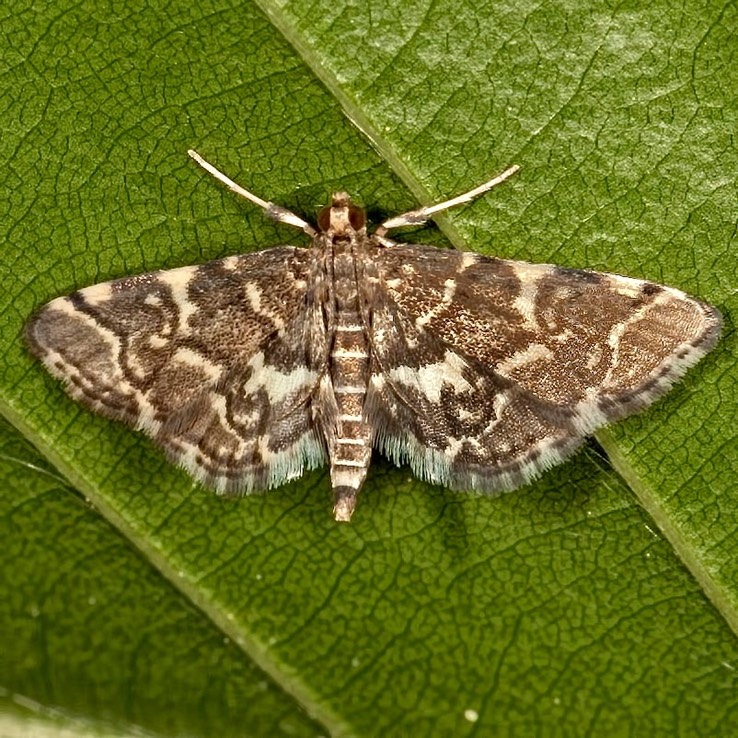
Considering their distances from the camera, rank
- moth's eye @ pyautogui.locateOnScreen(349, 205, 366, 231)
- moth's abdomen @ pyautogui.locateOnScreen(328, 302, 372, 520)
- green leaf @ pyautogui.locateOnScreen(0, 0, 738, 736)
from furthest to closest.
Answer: moth's eye @ pyautogui.locateOnScreen(349, 205, 366, 231) < moth's abdomen @ pyautogui.locateOnScreen(328, 302, 372, 520) < green leaf @ pyautogui.locateOnScreen(0, 0, 738, 736)

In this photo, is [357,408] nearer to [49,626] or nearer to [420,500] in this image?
[420,500]

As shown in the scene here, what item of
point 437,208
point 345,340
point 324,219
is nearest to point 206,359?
point 345,340

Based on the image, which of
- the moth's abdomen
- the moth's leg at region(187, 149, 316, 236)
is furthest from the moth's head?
the moth's abdomen

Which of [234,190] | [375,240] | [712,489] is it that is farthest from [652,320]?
[234,190]

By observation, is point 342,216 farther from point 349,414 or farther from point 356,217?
point 349,414

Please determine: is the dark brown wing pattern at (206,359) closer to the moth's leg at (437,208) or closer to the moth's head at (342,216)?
the moth's head at (342,216)

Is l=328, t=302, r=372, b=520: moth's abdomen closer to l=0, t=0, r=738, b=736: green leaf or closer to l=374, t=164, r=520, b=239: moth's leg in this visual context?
l=0, t=0, r=738, b=736: green leaf

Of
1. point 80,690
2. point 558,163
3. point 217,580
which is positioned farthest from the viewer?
point 558,163
